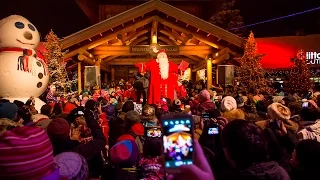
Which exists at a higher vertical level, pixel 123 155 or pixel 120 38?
pixel 120 38

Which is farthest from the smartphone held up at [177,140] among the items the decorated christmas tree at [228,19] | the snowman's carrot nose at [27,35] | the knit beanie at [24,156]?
the decorated christmas tree at [228,19]

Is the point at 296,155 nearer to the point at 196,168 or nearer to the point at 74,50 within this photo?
the point at 196,168

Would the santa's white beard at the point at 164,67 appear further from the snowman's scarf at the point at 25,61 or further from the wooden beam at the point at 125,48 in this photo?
the snowman's scarf at the point at 25,61

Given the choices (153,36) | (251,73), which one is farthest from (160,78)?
(251,73)

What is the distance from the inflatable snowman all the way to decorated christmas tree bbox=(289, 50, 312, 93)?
11.4 meters

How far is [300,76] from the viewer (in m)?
16.9

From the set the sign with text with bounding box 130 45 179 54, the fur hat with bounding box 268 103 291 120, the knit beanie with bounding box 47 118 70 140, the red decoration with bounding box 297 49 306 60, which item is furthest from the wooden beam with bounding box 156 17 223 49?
the knit beanie with bounding box 47 118 70 140

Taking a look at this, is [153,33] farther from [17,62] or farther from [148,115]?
[148,115]

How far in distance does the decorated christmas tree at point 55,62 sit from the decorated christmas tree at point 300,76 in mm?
10277

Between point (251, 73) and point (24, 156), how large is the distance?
13.8m

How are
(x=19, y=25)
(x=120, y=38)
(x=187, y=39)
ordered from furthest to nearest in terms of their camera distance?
(x=187, y=39), (x=120, y=38), (x=19, y=25)

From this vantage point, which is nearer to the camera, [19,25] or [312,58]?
[19,25]

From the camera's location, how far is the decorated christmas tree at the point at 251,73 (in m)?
14.7

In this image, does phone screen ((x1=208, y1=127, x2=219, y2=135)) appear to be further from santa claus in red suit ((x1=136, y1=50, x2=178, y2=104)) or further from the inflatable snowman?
santa claus in red suit ((x1=136, y1=50, x2=178, y2=104))
